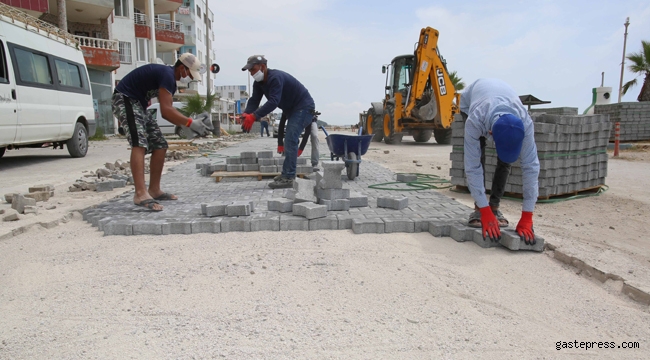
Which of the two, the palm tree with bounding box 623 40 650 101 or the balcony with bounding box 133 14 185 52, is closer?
A: the palm tree with bounding box 623 40 650 101

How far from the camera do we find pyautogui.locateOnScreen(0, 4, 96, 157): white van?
284 inches

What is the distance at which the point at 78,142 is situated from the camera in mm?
9742

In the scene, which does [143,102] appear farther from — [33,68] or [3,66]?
[33,68]

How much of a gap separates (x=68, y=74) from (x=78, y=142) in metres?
1.56

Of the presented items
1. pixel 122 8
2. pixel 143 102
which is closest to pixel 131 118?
pixel 143 102

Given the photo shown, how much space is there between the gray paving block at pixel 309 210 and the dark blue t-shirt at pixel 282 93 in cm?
164

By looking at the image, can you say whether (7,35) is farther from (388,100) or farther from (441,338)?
(388,100)

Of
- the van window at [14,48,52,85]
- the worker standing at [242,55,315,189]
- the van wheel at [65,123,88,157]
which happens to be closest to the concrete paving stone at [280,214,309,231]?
the worker standing at [242,55,315,189]

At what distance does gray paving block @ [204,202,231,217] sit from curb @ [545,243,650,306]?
9.28 ft

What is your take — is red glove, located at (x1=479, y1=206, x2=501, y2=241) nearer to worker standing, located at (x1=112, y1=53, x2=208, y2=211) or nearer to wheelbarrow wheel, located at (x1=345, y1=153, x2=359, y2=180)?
worker standing, located at (x1=112, y1=53, x2=208, y2=211)

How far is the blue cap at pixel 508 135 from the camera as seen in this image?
290cm

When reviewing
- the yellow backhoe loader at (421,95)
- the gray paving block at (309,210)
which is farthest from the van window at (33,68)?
the yellow backhoe loader at (421,95)

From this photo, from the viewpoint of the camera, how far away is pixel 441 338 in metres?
1.99

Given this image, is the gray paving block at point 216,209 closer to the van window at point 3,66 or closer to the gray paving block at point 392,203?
the gray paving block at point 392,203
